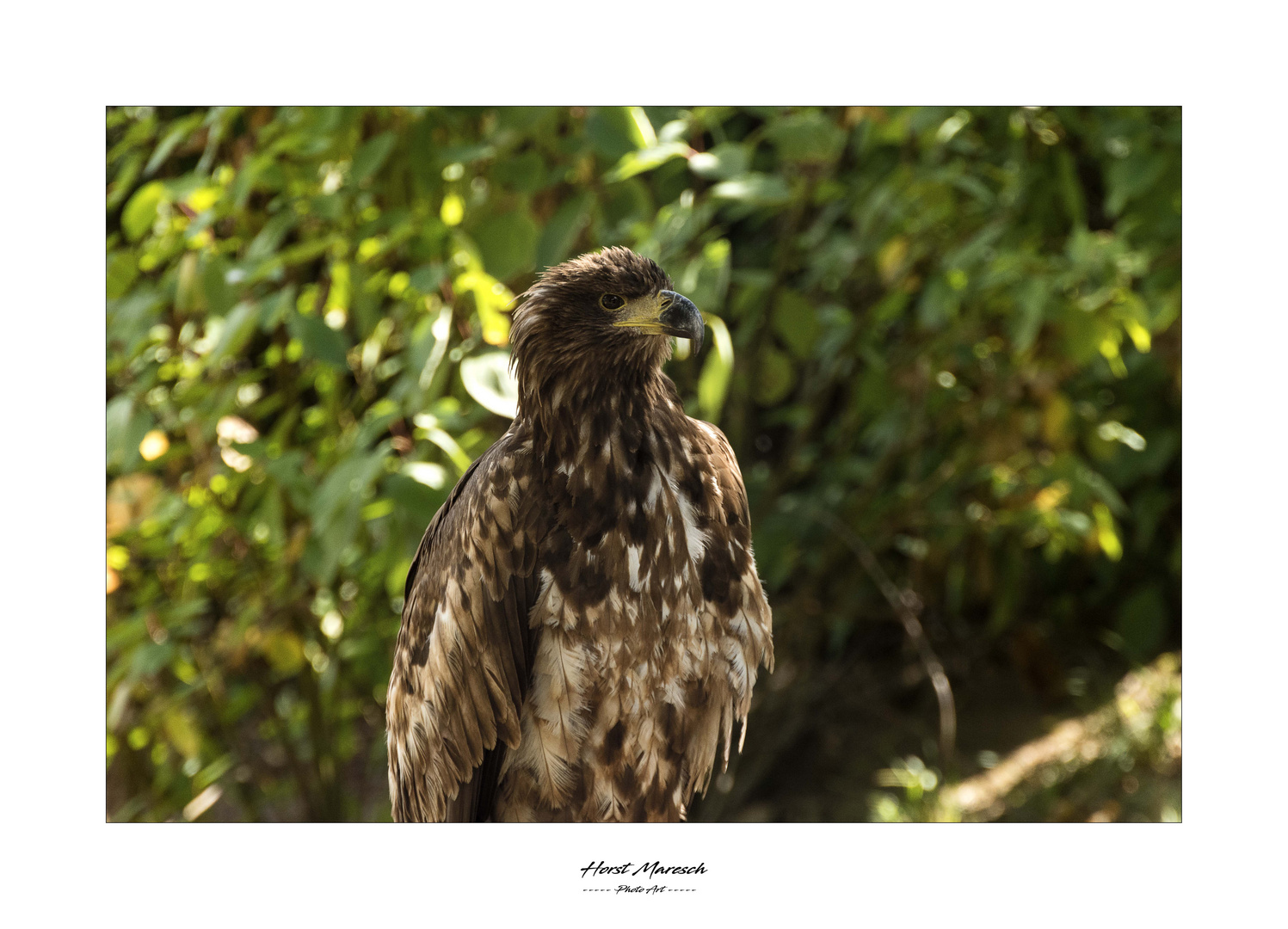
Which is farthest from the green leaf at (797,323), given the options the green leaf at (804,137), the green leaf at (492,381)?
the green leaf at (492,381)

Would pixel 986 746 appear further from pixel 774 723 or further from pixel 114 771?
pixel 114 771

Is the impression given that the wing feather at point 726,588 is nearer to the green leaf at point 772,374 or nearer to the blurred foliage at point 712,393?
the blurred foliage at point 712,393

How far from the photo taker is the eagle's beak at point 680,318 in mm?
1246

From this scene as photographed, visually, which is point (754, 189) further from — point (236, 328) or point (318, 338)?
point (236, 328)

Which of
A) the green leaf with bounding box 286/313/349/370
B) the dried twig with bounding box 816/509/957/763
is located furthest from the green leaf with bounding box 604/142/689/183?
the dried twig with bounding box 816/509/957/763

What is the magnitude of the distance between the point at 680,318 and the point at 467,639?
0.56 metres

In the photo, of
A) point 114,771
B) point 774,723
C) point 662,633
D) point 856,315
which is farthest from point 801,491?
point 114,771

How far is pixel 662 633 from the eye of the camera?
1.41 metres

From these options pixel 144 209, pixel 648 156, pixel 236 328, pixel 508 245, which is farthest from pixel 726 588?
pixel 144 209

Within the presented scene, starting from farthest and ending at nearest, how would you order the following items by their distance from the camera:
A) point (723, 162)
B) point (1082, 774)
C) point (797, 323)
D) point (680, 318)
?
point (1082, 774) → point (797, 323) → point (723, 162) → point (680, 318)

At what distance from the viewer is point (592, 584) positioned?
1364 millimetres

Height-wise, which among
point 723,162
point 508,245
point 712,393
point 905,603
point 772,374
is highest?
point 723,162

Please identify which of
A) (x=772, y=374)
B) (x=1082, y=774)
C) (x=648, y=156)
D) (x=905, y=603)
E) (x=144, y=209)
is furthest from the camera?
(x=1082, y=774)

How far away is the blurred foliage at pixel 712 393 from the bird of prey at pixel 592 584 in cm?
17
